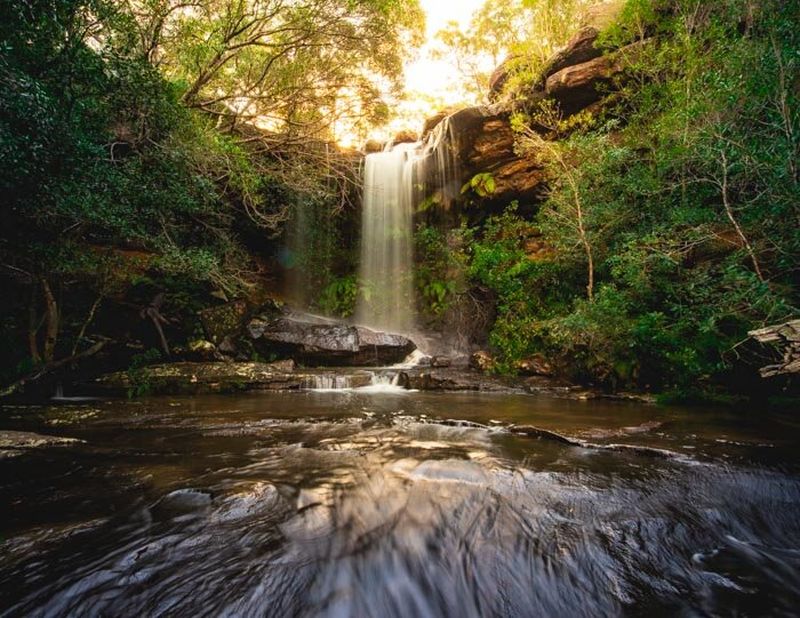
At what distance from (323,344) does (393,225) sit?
22.6ft

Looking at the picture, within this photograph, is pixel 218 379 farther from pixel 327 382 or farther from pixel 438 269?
pixel 438 269

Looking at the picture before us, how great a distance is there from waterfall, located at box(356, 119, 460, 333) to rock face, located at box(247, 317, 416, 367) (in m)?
3.51

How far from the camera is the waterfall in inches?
579

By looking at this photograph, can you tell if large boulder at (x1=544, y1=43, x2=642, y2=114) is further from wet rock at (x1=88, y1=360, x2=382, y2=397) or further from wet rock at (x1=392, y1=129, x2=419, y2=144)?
wet rock at (x1=88, y1=360, x2=382, y2=397)

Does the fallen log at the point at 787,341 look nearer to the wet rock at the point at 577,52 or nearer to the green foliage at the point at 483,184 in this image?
the green foliage at the point at 483,184

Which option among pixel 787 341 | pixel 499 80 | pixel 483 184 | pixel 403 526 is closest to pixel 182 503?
pixel 403 526

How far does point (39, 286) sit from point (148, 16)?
20.5ft

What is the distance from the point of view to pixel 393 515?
252cm

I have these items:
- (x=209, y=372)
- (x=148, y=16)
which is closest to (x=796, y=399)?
(x=209, y=372)

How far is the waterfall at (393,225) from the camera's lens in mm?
14703

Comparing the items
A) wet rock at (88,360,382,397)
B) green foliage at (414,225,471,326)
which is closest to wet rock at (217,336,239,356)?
wet rock at (88,360,382,397)

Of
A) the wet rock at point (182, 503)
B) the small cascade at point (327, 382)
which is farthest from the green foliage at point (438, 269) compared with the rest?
the wet rock at point (182, 503)

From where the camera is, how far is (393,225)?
50.3 ft

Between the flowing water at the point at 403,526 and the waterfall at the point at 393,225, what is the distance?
430 inches
